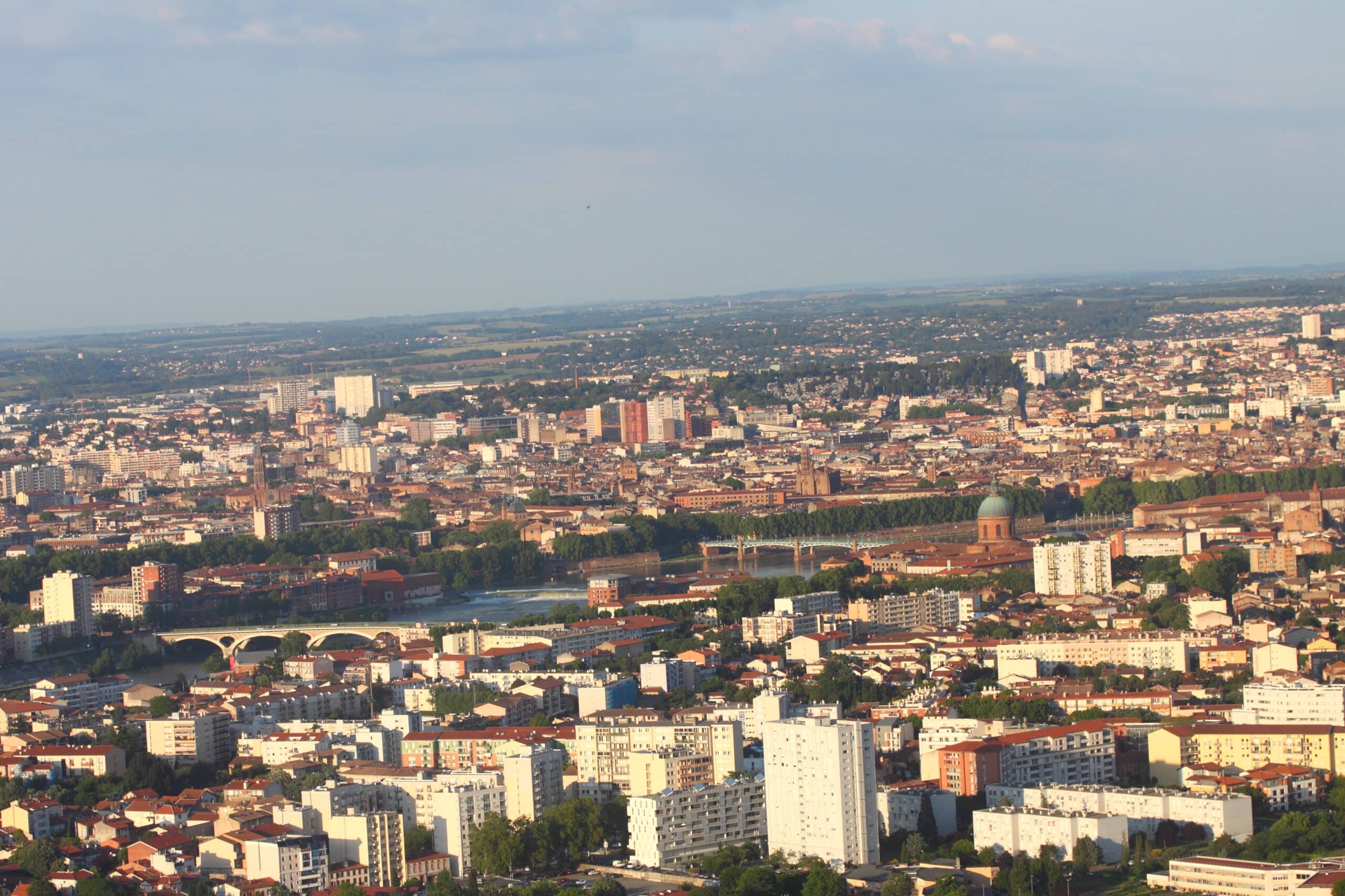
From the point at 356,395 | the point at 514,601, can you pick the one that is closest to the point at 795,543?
the point at 514,601

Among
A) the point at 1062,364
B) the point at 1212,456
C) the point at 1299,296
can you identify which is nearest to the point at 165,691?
the point at 1212,456

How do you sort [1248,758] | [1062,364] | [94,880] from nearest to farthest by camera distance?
[94,880]
[1248,758]
[1062,364]

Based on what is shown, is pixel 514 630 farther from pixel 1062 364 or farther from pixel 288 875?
pixel 1062 364

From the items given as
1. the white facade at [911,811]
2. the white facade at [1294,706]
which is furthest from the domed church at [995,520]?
the white facade at [911,811]

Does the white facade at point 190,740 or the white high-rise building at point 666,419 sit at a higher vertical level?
the white facade at point 190,740

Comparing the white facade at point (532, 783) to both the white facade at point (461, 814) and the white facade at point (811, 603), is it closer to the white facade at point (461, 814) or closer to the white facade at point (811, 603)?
the white facade at point (461, 814)

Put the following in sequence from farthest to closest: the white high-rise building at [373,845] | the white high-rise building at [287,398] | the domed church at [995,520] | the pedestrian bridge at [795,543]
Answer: the white high-rise building at [287,398], the pedestrian bridge at [795,543], the domed church at [995,520], the white high-rise building at [373,845]
